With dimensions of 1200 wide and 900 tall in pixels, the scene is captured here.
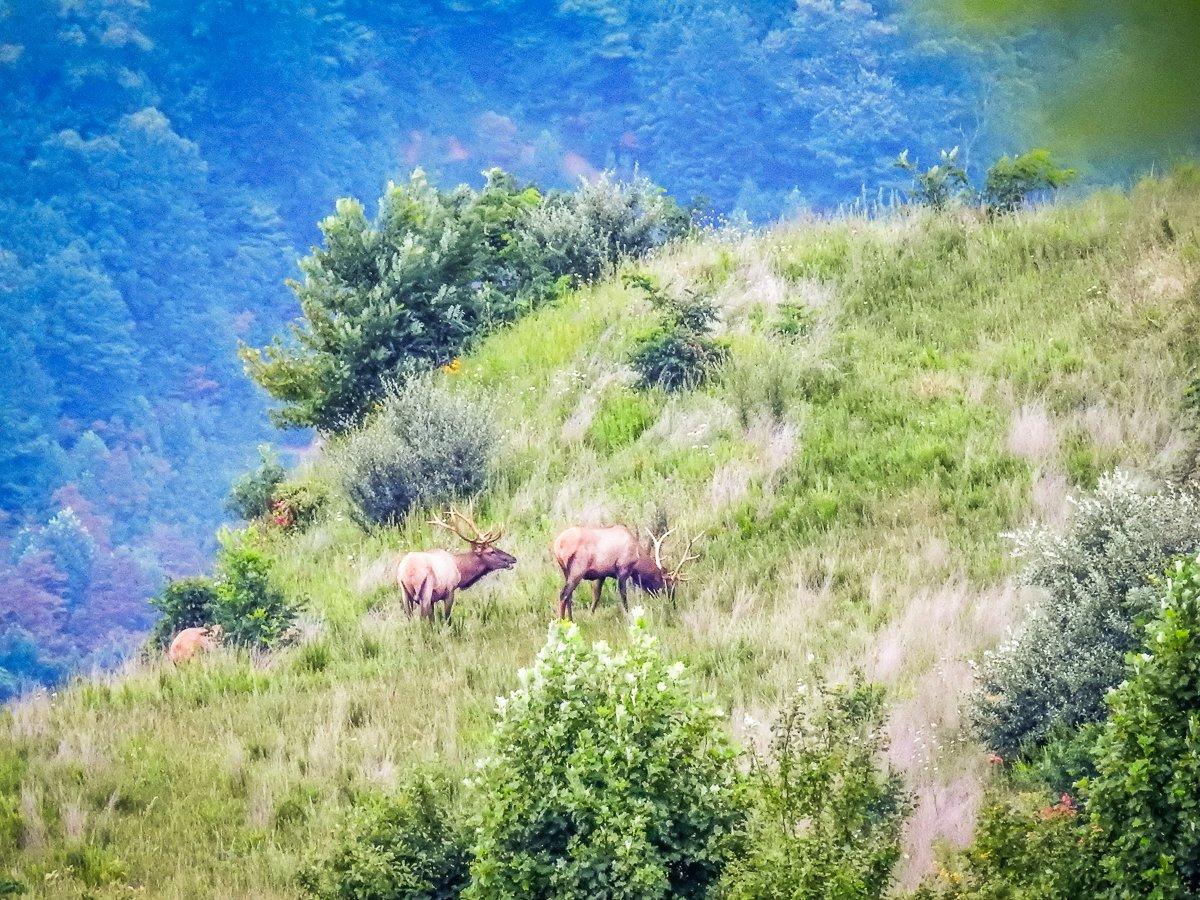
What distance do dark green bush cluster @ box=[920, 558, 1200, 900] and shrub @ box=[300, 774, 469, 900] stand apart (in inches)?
74.0

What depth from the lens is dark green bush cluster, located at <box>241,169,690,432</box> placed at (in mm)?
15828

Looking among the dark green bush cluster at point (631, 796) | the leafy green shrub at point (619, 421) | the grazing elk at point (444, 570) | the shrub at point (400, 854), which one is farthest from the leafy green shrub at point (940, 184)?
the shrub at point (400, 854)

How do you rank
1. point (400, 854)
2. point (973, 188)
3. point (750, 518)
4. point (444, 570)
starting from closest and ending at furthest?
point (400, 854) → point (444, 570) → point (750, 518) → point (973, 188)

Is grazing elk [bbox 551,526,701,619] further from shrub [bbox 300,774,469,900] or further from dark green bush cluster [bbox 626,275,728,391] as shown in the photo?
dark green bush cluster [bbox 626,275,728,391]

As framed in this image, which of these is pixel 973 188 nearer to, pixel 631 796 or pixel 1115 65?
pixel 631 796

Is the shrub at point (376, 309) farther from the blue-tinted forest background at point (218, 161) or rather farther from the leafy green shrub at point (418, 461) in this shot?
the blue-tinted forest background at point (218, 161)

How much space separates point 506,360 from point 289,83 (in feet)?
154

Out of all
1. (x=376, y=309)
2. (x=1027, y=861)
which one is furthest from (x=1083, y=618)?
(x=376, y=309)

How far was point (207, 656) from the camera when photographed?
9070 millimetres

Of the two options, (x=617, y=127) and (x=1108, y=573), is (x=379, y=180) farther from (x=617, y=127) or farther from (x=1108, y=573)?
Result: (x=1108, y=573)

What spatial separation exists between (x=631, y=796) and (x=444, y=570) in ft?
16.1

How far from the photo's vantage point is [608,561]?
28.1 feet

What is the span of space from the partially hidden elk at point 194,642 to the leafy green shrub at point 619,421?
424 centimetres

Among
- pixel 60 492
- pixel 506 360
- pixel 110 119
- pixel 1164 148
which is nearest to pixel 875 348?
pixel 506 360
